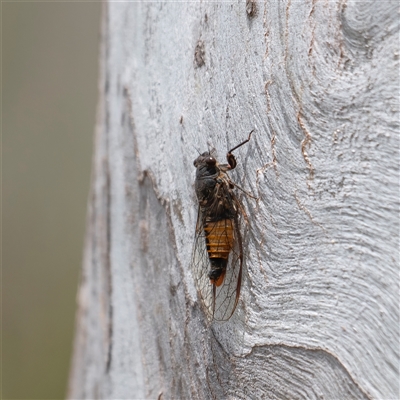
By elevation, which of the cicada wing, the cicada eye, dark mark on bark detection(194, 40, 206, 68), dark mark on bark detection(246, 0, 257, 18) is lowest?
the cicada wing

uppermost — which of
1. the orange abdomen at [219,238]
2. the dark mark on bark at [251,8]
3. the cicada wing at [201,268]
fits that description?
the dark mark on bark at [251,8]

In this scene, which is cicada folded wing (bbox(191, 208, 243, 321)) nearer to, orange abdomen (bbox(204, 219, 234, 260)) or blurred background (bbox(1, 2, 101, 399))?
orange abdomen (bbox(204, 219, 234, 260))

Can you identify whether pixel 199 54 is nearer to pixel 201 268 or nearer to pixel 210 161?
pixel 210 161

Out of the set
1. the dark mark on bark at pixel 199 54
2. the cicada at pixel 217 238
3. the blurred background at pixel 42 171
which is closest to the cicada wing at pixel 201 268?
the cicada at pixel 217 238

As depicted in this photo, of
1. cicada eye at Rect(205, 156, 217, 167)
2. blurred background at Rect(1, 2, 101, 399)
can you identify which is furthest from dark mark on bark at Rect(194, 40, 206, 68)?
blurred background at Rect(1, 2, 101, 399)

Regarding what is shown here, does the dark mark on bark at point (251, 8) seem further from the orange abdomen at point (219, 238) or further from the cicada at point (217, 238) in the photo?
the orange abdomen at point (219, 238)

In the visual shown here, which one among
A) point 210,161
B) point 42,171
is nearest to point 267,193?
point 210,161
